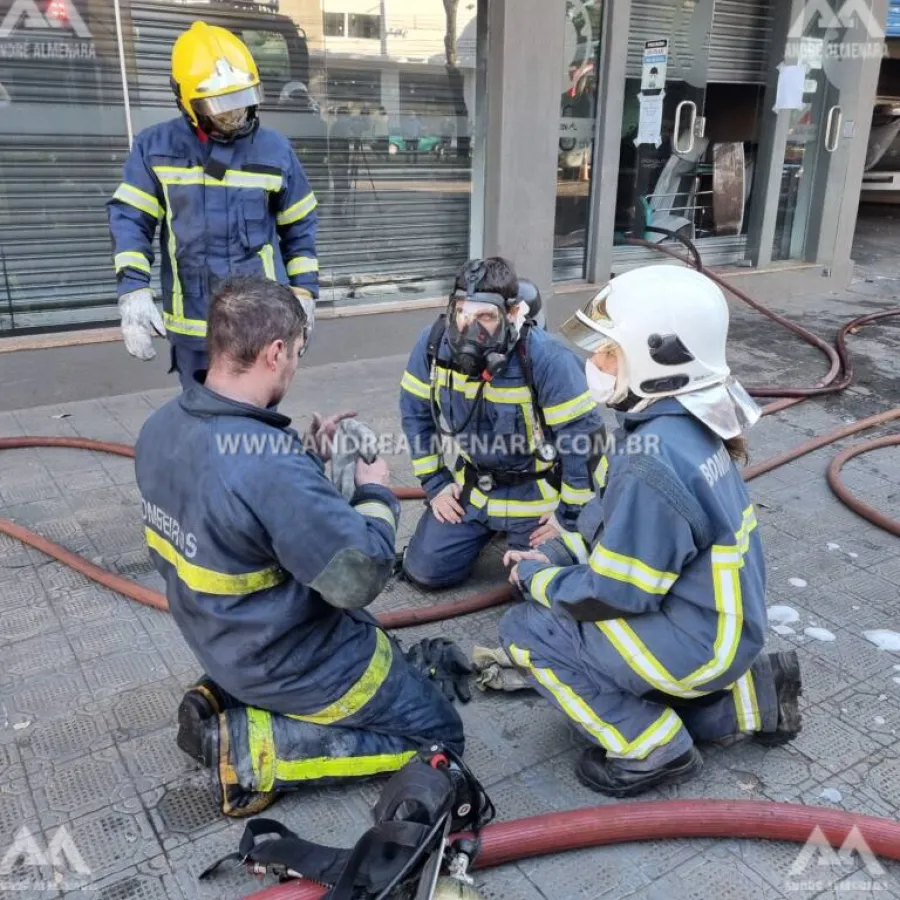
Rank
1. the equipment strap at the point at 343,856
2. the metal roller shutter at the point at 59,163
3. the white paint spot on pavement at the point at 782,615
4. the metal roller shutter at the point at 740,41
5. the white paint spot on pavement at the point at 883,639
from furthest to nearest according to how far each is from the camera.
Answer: the metal roller shutter at the point at 740,41
the metal roller shutter at the point at 59,163
the white paint spot on pavement at the point at 782,615
the white paint spot on pavement at the point at 883,639
the equipment strap at the point at 343,856

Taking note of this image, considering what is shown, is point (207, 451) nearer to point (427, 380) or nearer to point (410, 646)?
point (410, 646)

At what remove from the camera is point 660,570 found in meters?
2.02

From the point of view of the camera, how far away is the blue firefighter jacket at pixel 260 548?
6.23 ft

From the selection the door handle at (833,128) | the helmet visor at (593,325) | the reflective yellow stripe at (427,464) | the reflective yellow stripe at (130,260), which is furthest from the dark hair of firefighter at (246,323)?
the door handle at (833,128)

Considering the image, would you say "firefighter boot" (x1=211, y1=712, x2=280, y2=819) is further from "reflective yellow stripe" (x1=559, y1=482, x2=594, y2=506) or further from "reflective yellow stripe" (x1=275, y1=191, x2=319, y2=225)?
"reflective yellow stripe" (x1=275, y1=191, x2=319, y2=225)

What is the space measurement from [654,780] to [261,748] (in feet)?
3.51

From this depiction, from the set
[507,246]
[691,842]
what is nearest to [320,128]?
[507,246]

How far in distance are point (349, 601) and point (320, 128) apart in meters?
4.98

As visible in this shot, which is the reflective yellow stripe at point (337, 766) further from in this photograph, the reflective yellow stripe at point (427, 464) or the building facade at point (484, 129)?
the building facade at point (484, 129)

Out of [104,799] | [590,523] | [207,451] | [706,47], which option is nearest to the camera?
[207,451]

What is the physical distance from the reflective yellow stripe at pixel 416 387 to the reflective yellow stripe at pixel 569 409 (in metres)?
0.49

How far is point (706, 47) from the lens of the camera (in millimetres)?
7992

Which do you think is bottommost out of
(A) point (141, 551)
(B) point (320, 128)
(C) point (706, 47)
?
(A) point (141, 551)

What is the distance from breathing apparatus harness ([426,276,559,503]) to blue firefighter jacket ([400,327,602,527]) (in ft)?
0.04
